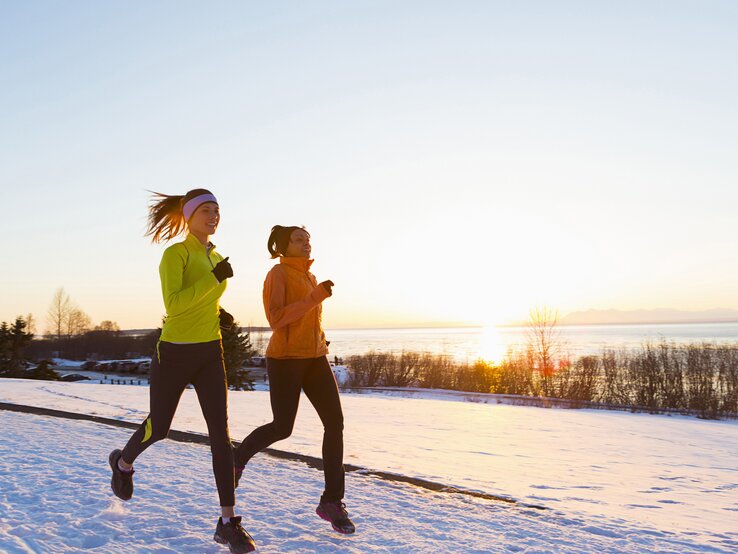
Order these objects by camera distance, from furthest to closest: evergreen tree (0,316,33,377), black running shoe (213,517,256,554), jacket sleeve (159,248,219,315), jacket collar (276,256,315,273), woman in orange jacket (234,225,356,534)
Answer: evergreen tree (0,316,33,377) < jacket collar (276,256,315,273) < woman in orange jacket (234,225,356,534) < jacket sleeve (159,248,219,315) < black running shoe (213,517,256,554)

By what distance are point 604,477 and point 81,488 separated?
16.3 ft

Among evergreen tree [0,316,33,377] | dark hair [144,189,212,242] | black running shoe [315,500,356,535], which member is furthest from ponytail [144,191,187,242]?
evergreen tree [0,316,33,377]

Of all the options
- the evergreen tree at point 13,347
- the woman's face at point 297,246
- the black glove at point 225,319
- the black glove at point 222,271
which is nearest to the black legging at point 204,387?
the black glove at point 225,319

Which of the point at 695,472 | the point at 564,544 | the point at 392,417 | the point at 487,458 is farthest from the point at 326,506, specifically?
the point at 392,417

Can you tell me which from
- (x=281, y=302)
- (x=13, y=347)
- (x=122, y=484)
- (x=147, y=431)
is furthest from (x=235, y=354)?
(x=281, y=302)

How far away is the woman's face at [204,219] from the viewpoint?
362cm

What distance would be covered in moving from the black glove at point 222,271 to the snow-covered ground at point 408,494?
1575 millimetres

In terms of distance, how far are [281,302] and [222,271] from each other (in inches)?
20.5

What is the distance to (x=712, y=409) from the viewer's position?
2353 centimetres

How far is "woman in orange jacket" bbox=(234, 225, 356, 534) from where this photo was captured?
3.78m

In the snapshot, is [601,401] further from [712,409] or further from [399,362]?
[399,362]

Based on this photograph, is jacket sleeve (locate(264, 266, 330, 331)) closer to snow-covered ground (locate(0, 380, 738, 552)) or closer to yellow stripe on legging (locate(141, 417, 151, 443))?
yellow stripe on legging (locate(141, 417, 151, 443))

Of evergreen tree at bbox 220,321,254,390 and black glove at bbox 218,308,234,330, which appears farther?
evergreen tree at bbox 220,321,254,390

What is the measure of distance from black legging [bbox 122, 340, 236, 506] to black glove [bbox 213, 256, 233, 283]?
1.37 ft
